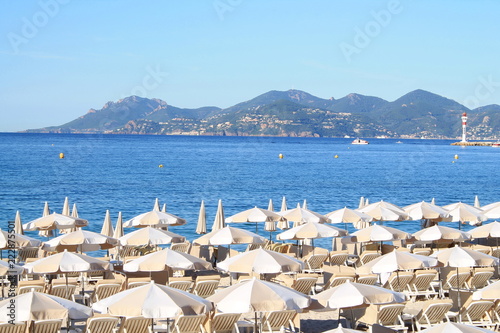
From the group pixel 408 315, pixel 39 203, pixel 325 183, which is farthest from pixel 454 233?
pixel 325 183

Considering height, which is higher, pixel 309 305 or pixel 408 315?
pixel 309 305

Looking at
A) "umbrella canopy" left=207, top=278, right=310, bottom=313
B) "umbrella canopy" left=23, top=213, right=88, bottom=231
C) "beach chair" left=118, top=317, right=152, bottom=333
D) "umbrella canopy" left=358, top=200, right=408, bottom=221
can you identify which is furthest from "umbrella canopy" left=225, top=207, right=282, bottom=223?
"umbrella canopy" left=207, top=278, right=310, bottom=313

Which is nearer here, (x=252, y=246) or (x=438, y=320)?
(x=438, y=320)

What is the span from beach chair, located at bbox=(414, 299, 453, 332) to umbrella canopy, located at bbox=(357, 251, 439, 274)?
131 centimetres

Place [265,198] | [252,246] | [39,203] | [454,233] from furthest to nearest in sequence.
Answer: [265,198] → [39,203] → [252,246] → [454,233]

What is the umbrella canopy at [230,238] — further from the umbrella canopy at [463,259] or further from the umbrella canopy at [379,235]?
the umbrella canopy at [463,259]

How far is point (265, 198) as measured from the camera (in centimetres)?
4438

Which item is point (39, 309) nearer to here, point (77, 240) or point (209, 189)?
point (77, 240)

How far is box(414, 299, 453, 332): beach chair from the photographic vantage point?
1115 centimetres

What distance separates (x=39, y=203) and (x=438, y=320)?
31215 mm

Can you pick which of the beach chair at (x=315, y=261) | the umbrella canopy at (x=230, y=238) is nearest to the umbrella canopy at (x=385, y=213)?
the beach chair at (x=315, y=261)

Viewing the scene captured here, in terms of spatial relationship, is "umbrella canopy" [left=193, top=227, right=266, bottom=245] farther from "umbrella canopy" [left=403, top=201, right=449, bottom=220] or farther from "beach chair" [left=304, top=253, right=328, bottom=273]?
"umbrella canopy" [left=403, top=201, right=449, bottom=220]

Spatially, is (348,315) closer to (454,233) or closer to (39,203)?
(454,233)

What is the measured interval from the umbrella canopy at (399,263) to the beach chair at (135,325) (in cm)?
454
